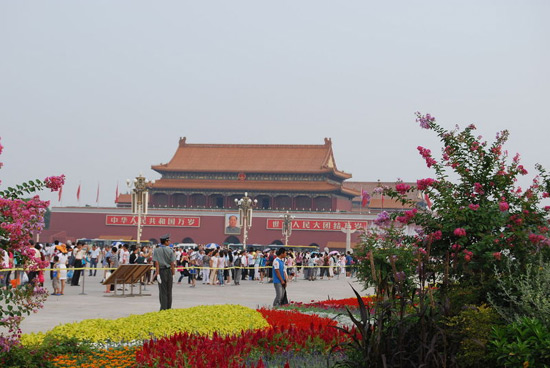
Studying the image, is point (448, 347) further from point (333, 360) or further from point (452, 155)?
point (452, 155)

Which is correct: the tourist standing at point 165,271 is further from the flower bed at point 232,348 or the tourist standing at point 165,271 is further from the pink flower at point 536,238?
the pink flower at point 536,238

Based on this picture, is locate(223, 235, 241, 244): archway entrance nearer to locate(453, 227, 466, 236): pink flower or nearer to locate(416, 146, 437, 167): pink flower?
locate(416, 146, 437, 167): pink flower

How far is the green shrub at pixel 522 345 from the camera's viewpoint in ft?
15.4

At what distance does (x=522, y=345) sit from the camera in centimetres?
473

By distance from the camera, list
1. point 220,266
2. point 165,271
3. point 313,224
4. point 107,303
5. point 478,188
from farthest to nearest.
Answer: point 313,224, point 220,266, point 107,303, point 165,271, point 478,188

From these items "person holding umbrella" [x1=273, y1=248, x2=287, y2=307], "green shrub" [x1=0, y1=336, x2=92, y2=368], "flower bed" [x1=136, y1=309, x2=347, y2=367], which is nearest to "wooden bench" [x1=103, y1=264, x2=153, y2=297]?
Answer: "person holding umbrella" [x1=273, y1=248, x2=287, y2=307]

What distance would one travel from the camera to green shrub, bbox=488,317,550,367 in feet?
15.4

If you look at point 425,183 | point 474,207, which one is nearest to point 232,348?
point 474,207

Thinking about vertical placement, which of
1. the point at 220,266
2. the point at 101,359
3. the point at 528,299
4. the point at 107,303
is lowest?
the point at 101,359

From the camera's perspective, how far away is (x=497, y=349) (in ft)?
16.3

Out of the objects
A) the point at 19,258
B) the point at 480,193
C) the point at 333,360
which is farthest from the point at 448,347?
the point at 19,258

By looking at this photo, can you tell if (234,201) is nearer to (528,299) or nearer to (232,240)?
(232,240)

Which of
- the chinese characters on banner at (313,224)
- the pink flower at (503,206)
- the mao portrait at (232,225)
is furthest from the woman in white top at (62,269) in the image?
the mao portrait at (232,225)

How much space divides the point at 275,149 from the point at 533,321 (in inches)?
2346
